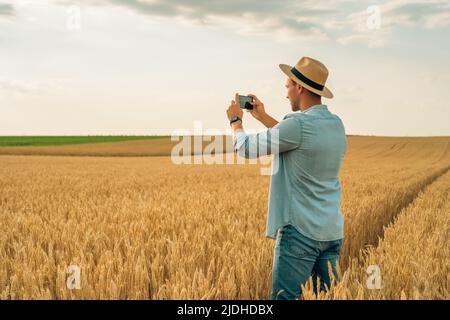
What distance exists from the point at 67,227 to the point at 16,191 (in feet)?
20.0

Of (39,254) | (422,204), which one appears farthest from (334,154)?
(422,204)

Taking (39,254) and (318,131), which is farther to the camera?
(39,254)

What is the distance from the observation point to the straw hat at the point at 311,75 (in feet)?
10.1

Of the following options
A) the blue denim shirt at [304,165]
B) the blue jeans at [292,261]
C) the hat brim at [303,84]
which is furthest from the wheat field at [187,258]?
the hat brim at [303,84]

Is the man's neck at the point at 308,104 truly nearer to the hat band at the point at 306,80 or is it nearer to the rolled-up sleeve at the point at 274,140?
the hat band at the point at 306,80

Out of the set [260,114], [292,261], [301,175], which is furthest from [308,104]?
[292,261]

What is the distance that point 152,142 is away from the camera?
212ft

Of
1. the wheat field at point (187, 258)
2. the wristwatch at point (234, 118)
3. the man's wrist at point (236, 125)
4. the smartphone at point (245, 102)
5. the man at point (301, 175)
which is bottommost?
the wheat field at point (187, 258)

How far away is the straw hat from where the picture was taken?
3.07 metres

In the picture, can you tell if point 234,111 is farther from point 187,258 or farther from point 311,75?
point 187,258

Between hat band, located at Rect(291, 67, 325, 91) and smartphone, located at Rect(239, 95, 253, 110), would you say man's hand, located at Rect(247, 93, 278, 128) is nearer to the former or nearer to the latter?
smartphone, located at Rect(239, 95, 253, 110)

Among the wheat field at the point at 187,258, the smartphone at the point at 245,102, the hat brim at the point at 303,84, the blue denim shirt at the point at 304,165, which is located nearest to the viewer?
the wheat field at the point at 187,258

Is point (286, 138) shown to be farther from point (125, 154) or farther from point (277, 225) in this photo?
point (125, 154)
